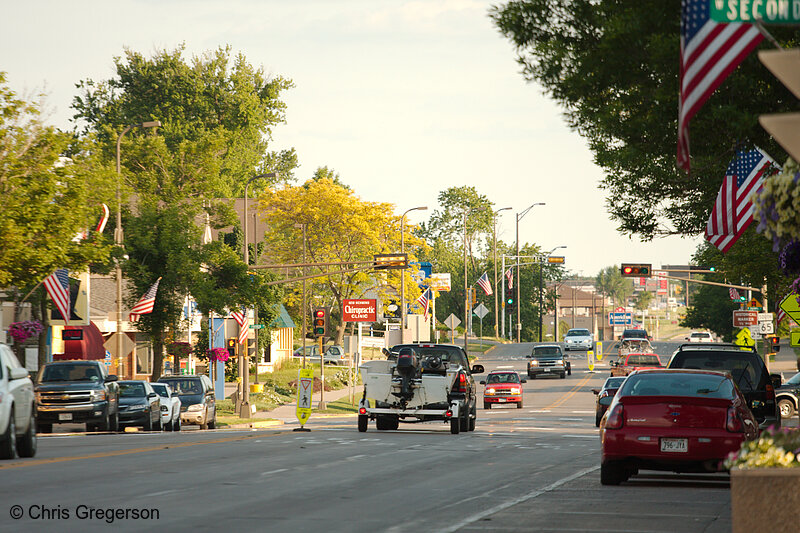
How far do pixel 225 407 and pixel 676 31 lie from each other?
38.9 metres

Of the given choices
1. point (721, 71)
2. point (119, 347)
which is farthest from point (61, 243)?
point (721, 71)

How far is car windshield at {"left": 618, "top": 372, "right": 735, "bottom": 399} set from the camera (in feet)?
47.5

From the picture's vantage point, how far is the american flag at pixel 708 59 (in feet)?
31.1

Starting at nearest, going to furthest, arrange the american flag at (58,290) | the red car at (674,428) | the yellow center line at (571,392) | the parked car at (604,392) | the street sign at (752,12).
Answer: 1. the street sign at (752,12)
2. the red car at (674,428)
3. the parked car at (604,392)
4. the american flag at (58,290)
5. the yellow center line at (571,392)

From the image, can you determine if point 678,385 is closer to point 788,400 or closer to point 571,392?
point 788,400

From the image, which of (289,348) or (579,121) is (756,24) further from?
(289,348)

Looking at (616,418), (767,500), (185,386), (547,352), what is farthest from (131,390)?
(547,352)

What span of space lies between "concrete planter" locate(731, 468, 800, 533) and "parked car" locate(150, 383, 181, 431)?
28.5m

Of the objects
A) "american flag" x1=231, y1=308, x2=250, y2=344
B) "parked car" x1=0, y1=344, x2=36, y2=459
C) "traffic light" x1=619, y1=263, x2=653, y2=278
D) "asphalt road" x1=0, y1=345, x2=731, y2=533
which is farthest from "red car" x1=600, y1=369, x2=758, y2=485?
"traffic light" x1=619, y1=263, x2=653, y2=278

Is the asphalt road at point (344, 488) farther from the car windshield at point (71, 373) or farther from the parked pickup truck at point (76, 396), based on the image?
the car windshield at point (71, 373)

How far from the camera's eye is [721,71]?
31.1ft

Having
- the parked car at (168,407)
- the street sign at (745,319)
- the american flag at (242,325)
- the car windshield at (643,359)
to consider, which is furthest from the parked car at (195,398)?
the street sign at (745,319)

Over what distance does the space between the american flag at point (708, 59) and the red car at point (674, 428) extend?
521cm

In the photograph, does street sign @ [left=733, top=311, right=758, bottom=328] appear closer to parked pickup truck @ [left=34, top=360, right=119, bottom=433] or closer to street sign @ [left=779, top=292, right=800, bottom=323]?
street sign @ [left=779, top=292, right=800, bottom=323]
